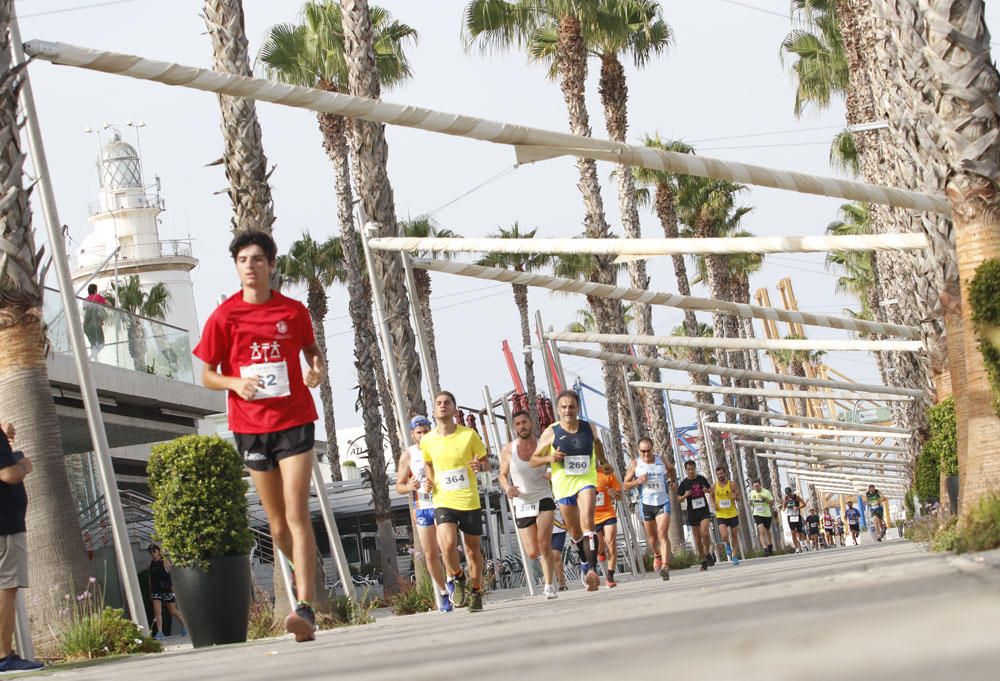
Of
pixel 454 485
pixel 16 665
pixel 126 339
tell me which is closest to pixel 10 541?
pixel 16 665

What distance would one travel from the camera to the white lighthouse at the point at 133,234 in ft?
253

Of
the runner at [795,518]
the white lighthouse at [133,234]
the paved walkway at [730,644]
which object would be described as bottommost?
the runner at [795,518]

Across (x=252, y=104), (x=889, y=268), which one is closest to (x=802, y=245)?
(x=252, y=104)

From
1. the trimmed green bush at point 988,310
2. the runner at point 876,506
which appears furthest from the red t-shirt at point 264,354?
the runner at point 876,506

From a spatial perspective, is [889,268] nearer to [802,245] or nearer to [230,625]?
[802,245]

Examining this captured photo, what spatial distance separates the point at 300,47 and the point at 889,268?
16.1 metres

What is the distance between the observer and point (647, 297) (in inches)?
715

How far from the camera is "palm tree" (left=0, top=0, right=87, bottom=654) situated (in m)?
11.5

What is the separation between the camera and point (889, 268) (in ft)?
90.0

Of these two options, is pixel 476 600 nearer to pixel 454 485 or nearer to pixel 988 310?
pixel 454 485

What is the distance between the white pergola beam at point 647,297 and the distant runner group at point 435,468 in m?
2.00

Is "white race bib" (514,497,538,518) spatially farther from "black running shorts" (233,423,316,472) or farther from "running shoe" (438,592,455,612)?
"black running shorts" (233,423,316,472)

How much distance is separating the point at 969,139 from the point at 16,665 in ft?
24.5

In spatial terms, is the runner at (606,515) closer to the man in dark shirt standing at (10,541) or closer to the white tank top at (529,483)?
the white tank top at (529,483)
